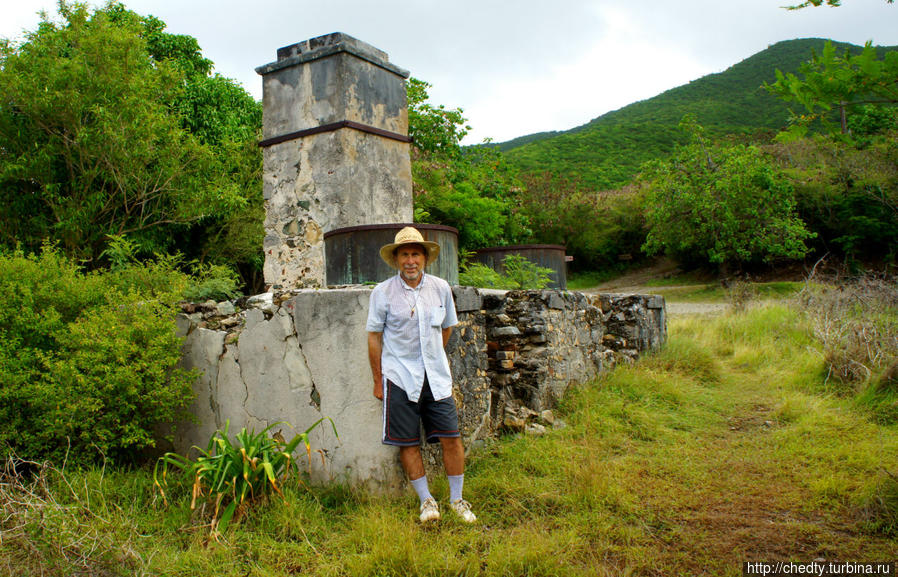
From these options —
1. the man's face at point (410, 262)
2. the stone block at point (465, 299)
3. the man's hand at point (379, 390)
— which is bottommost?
the man's hand at point (379, 390)

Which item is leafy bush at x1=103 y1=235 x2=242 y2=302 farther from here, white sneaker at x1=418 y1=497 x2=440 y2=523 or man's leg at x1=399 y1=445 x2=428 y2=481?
white sneaker at x1=418 y1=497 x2=440 y2=523

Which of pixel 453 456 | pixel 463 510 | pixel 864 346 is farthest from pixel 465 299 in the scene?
pixel 864 346

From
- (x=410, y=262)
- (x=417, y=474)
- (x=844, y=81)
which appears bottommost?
(x=417, y=474)

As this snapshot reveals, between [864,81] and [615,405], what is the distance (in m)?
3.68

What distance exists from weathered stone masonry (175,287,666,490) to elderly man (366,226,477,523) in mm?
211

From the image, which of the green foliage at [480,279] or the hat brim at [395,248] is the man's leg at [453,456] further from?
the green foliage at [480,279]

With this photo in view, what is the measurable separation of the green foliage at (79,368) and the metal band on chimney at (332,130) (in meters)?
2.50

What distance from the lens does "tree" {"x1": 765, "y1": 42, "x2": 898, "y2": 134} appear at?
2.33 m

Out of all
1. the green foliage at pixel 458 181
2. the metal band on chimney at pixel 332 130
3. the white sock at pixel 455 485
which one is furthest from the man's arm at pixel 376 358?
the green foliage at pixel 458 181

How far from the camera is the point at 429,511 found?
11.1 ft

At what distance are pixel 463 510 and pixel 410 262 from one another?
1.49 meters

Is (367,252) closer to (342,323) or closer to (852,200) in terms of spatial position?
(342,323)

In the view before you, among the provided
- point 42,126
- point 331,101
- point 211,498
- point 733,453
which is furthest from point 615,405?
point 42,126

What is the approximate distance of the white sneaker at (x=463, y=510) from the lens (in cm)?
338
